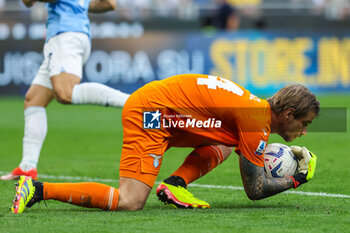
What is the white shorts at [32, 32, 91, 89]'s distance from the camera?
242 inches

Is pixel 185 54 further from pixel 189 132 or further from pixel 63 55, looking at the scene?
pixel 189 132

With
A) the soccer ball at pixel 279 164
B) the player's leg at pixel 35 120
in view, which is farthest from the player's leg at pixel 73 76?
the soccer ball at pixel 279 164

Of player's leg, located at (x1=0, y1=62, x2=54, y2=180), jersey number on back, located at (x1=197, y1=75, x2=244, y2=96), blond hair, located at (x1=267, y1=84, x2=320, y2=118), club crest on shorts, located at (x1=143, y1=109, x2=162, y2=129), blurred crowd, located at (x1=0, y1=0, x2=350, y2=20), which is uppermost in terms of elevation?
jersey number on back, located at (x1=197, y1=75, x2=244, y2=96)

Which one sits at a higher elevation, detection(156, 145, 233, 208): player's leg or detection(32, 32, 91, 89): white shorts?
detection(32, 32, 91, 89): white shorts

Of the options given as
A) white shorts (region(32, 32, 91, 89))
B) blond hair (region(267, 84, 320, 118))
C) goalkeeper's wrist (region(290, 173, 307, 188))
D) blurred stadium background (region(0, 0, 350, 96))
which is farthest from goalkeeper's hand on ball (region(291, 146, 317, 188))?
blurred stadium background (region(0, 0, 350, 96))

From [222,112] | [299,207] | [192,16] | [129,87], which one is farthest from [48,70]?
[192,16]

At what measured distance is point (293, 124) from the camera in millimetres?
4668

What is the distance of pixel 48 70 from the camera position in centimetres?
625

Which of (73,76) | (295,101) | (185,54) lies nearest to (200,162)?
(295,101)

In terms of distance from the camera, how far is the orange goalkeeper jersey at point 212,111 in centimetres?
449

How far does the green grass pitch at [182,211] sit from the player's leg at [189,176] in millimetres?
95

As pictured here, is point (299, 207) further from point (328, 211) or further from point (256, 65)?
point (256, 65)

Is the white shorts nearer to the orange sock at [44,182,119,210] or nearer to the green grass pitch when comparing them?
the green grass pitch

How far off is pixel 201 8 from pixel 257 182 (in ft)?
48.1
